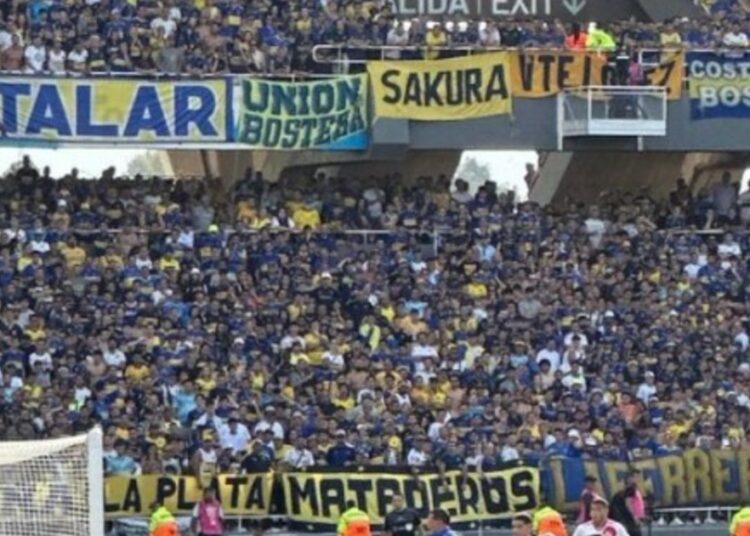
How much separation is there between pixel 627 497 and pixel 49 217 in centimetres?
914

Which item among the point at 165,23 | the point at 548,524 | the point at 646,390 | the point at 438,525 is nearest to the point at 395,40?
the point at 165,23

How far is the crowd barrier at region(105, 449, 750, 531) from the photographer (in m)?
26.0

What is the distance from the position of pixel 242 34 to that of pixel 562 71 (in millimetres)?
4443

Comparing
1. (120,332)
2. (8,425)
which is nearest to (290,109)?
(120,332)

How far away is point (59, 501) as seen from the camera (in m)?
16.2

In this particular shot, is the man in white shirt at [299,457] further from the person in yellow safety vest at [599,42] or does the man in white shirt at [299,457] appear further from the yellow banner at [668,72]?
the yellow banner at [668,72]

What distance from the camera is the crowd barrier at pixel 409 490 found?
26016mm

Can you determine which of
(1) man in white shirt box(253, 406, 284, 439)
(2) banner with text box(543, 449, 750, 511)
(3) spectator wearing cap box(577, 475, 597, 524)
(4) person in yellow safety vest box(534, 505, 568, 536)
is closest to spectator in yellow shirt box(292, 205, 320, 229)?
(1) man in white shirt box(253, 406, 284, 439)

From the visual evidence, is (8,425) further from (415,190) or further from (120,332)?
(415,190)

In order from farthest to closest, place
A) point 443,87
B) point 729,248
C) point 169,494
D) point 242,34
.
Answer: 1. point 443,87
2. point 729,248
3. point 242,34
4. point 169,494

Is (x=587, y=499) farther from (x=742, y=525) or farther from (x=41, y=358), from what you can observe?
(x=41, y=358)

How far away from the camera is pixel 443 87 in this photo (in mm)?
33219

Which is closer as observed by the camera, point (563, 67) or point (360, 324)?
point (360, 324)

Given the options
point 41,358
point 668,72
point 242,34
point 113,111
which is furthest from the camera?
point 668,72
